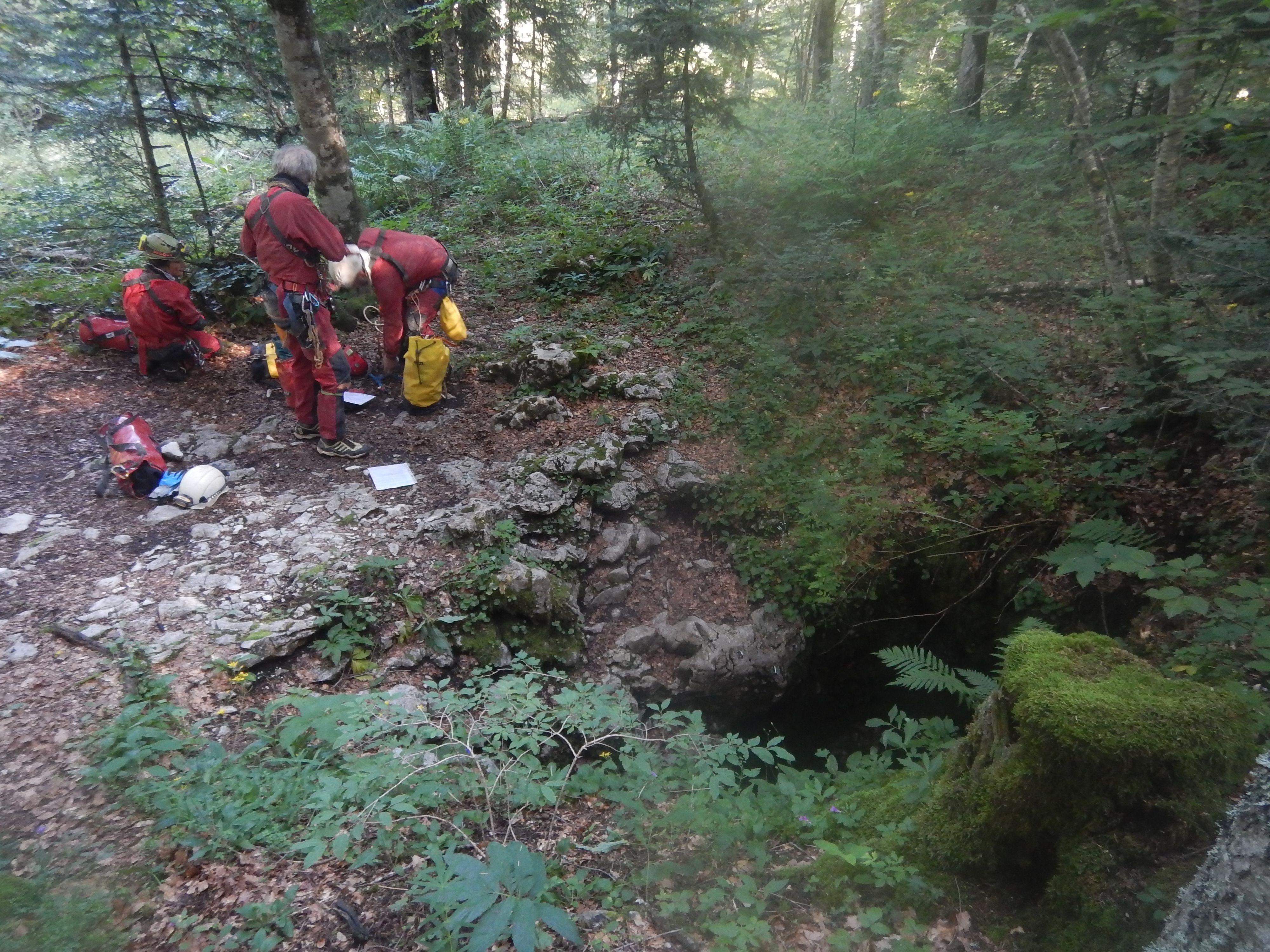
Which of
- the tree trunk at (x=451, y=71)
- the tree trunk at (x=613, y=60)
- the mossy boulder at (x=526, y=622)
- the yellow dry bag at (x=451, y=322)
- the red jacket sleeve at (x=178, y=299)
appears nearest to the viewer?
the mossy boulder at (x=526, y=622)

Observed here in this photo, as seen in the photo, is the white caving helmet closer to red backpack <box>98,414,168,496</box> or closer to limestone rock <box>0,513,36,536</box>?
red backpack <box>98,414,168,496</box>

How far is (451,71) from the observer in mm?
14547

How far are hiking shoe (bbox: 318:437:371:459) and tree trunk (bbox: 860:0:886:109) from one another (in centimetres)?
1021

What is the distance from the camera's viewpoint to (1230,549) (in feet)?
13.5

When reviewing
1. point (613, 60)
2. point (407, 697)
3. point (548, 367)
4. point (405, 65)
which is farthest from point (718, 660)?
point (405, 65)

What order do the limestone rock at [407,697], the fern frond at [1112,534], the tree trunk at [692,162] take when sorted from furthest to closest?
the tree trunk at [692,162] < the fern frond at [1112,534] < the limestone rock at [407,697]

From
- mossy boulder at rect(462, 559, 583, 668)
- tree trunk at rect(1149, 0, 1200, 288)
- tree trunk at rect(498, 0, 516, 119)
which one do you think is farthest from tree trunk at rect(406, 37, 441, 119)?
tree trunk at rect(1149, 0, 1200, 288)

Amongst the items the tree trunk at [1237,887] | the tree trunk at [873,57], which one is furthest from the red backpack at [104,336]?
the tree trunk at [873,57]

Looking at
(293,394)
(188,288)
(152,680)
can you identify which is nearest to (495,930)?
(152,680)

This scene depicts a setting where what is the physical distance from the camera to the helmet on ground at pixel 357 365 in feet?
22.6

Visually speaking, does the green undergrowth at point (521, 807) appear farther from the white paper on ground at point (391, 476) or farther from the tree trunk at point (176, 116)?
the tree trunk at point (176, 116)

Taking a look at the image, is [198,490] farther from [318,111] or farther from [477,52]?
[477,52]

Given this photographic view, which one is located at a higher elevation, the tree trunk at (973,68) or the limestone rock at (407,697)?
the tree trunk at (973,68)

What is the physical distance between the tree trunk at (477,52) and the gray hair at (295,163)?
30.0 feet
